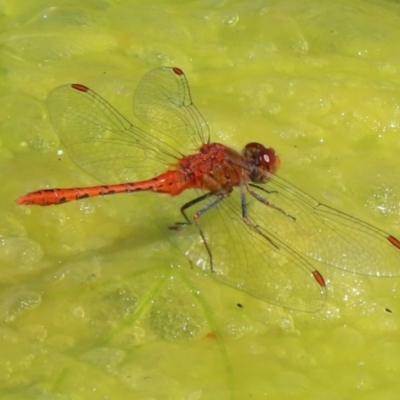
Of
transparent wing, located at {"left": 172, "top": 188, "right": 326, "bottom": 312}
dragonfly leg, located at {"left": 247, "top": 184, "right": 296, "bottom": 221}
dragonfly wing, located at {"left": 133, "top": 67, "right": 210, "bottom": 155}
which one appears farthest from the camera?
dragonfly wing, located at {"left": 133, "top": 67, "right": 210, "bottom": 155}

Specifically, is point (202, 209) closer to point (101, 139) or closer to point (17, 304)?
point (101, 139)

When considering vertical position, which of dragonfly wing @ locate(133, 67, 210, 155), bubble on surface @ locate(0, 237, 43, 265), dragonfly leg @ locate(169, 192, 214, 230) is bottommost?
bubble on surface @ locate(0, 237, 43, 265)

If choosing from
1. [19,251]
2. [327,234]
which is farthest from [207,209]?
[19,251]

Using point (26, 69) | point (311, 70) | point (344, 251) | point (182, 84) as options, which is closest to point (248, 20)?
point (311, 70)

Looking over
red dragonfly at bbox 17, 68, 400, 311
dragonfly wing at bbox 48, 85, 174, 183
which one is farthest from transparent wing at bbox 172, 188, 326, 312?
dragonfly wing at bbox 48, 85, 174, 183

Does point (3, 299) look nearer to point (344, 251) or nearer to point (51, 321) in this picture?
point (51, 321)

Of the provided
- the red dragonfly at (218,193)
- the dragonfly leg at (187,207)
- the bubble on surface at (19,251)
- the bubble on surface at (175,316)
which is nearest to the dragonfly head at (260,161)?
the red dragonfly at (218,193)

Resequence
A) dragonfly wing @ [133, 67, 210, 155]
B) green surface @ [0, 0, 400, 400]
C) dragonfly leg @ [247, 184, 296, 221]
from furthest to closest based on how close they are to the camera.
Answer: dragonfly wing @ [133, 67, 210, 155] < dragonfly leg @ [247, 184, 296, 221] < green surface @ [0, 0, 400, 400]

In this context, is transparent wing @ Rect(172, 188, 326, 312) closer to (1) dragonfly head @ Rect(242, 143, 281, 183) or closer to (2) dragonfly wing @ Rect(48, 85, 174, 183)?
(1) dragonfly head @ Rect(242, 143, 281, 183)
